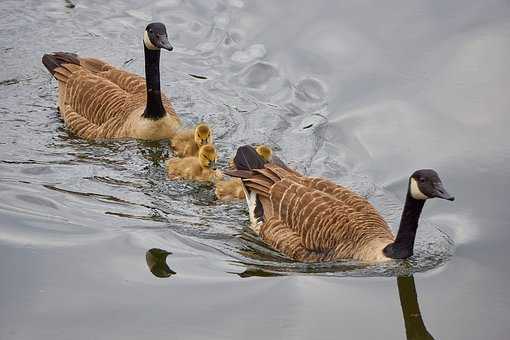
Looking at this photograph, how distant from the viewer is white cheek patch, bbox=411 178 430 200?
25.1 feet

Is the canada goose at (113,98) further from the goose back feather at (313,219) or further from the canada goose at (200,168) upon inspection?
the goose back feather at (313,219)

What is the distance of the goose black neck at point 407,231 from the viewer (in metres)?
7.82

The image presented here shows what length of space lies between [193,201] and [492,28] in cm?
480

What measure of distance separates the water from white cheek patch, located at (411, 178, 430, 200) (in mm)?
610

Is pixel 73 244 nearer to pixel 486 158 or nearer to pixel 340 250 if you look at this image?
pixel 340 250

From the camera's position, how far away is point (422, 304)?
752 cm

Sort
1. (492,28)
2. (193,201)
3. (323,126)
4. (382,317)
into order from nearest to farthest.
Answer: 1. (382,317)
2. (193,201)
3. (323,126)
4. (492,28)

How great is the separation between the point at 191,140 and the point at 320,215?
2499 mm

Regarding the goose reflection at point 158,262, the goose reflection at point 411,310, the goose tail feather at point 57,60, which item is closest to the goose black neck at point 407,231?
the goose reflection at point 411,310

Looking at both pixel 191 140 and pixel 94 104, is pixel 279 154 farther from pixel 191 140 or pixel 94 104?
pixel 94 104

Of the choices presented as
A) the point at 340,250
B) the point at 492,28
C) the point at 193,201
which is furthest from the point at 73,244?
the point at 492,28

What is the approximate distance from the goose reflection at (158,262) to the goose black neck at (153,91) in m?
3.04

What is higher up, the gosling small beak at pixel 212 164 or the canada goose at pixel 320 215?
the gosling small beak at pixel 212 164

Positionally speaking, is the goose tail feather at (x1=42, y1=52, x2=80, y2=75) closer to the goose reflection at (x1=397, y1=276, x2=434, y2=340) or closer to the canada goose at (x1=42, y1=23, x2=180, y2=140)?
the canada goose at (x1=42, y1=23, x2=180, y2=140)
